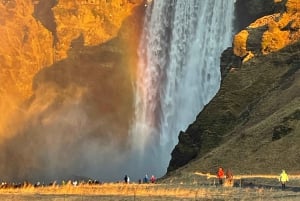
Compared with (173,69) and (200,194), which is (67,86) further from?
(200,194)

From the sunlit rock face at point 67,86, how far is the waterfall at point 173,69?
12.9 feet

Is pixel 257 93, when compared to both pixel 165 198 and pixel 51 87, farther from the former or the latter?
pixel 51 87

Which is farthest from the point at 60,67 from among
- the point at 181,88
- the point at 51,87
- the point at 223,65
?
the point at 223,65

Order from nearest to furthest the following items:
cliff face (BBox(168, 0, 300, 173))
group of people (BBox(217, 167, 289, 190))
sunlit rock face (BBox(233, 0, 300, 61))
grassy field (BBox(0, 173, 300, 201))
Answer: grassy field (BBox(0, 173, 300, 201)) < group of people (BBox(217, 167, 289, 190)) < cliff face (BBox(168, 0, 300, 173)) < sunlit rock face (BBox(233, 0, 300, 61))

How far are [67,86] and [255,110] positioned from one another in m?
61.2

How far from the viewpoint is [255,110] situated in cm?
6056

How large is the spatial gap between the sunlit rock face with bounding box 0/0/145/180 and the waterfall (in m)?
3.94

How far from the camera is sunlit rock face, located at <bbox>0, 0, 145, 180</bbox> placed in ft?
358

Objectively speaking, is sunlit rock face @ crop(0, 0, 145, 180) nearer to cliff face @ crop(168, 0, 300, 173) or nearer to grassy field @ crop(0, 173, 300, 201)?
cliff face @ crop(168, 0, 300, 173)

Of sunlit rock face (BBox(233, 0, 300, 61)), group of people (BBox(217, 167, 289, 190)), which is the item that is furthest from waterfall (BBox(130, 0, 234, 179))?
group of people (BBox(217, 167, 289, 190))

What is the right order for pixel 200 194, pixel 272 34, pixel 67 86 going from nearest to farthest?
1. pixel 200 194
2. pixel 272 34
3. pixel 67 86

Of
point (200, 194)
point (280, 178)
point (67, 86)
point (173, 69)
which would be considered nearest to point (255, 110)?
point (280, 178)

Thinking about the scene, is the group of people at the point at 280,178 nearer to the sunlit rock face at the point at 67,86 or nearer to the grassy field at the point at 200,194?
the grassy field at the point at 200,194

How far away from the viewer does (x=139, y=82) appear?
11062 centimetres
